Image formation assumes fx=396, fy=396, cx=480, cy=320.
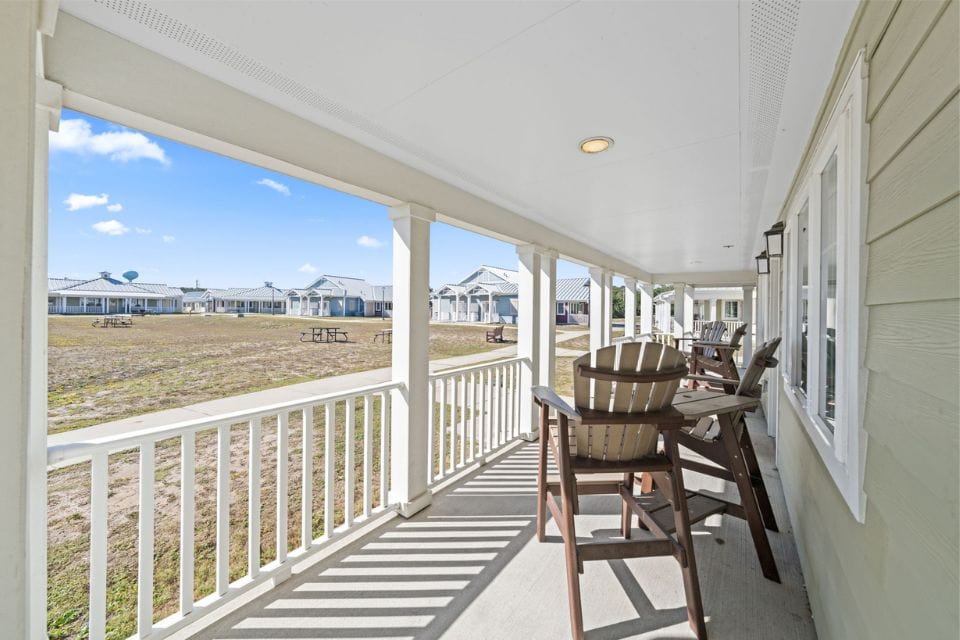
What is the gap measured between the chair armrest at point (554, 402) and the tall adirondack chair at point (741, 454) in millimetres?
598

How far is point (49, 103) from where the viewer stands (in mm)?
1329

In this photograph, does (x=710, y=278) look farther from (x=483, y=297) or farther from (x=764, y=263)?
(x=483, y=297)

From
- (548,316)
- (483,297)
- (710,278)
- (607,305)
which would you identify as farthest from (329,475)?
(483,297)

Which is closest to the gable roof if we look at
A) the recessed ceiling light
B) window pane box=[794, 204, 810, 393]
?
the recessed ceiling light

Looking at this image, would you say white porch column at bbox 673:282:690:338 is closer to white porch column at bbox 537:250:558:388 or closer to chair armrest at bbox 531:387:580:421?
white porch column at bbox 537:250:558:388

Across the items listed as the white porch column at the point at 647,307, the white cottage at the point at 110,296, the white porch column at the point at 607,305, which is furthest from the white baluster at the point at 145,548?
the white porch column at the point at 647,307

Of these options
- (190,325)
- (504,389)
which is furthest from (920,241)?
(190,325)

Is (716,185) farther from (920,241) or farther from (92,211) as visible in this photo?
(92,211)

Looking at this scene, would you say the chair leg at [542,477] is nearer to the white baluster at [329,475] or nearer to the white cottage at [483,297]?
the white baluster at [329,475]

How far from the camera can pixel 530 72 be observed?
5.42ft

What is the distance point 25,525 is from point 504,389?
3.55m

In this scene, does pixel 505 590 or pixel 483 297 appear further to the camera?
pixel 483 297

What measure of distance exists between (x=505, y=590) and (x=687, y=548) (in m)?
0.91

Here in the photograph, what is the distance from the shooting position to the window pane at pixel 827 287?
1.88 m
